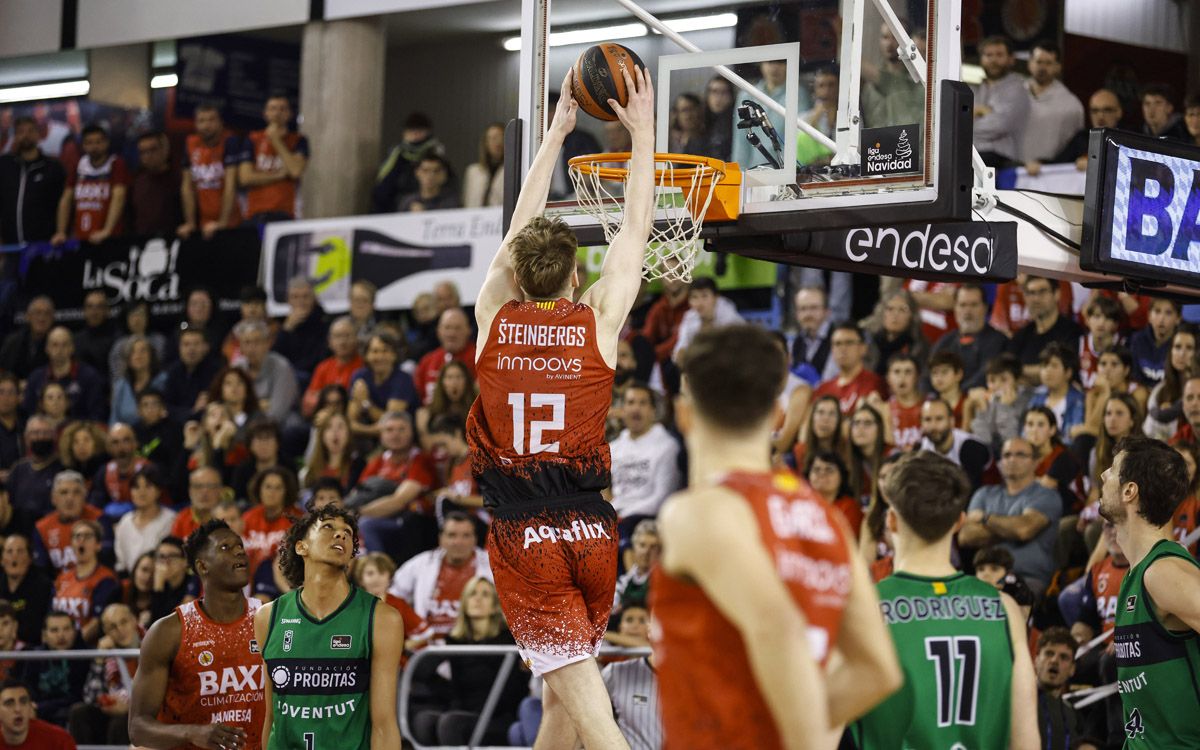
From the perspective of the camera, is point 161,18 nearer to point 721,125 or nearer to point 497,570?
point 721,125

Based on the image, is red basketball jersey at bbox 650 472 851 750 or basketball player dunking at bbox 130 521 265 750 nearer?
red basketball jersey at bbox 650 472 851 750

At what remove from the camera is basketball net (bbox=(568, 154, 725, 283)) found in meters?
7.35

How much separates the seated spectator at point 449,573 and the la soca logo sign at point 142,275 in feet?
23.0

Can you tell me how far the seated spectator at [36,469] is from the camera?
51.0ft

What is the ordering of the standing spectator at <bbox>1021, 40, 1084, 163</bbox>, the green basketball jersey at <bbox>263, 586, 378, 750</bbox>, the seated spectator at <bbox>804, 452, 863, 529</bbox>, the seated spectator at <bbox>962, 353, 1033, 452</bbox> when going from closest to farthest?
the green basketball jersey at <bbox>263, 586, 378, 750</bbox> → the seated spectator at <bbox>804, 452, 863, 529</bbox> → the seated spectator at <bbox>962, 353, 1033, 452</bbox> → the standing spectator at <bbox>1021, 40, 1084, 163</bbox>

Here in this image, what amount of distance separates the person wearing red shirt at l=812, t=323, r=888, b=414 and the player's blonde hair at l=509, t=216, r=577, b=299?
19.8 feet

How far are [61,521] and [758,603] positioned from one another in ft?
39.3

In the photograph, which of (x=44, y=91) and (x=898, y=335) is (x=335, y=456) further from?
(x=44, y=91)

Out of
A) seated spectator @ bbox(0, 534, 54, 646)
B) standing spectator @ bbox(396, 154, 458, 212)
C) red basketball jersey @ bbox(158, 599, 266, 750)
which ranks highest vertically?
standing spectator @ bbox(396, 154, 458, 212)

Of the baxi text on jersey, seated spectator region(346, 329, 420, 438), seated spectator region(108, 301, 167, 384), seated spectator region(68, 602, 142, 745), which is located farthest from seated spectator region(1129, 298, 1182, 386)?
seated spectator region(108, 301, 167, 384)

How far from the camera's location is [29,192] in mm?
18953

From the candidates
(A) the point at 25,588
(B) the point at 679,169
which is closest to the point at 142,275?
(A) the point at 25,588

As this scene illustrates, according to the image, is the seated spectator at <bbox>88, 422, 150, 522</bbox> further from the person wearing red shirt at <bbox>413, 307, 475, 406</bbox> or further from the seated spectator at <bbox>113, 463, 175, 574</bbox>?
the person wearing red shirt at <bbox>413, 307, 475, 406</bbox>

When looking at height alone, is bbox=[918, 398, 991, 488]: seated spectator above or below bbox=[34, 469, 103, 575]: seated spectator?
above
